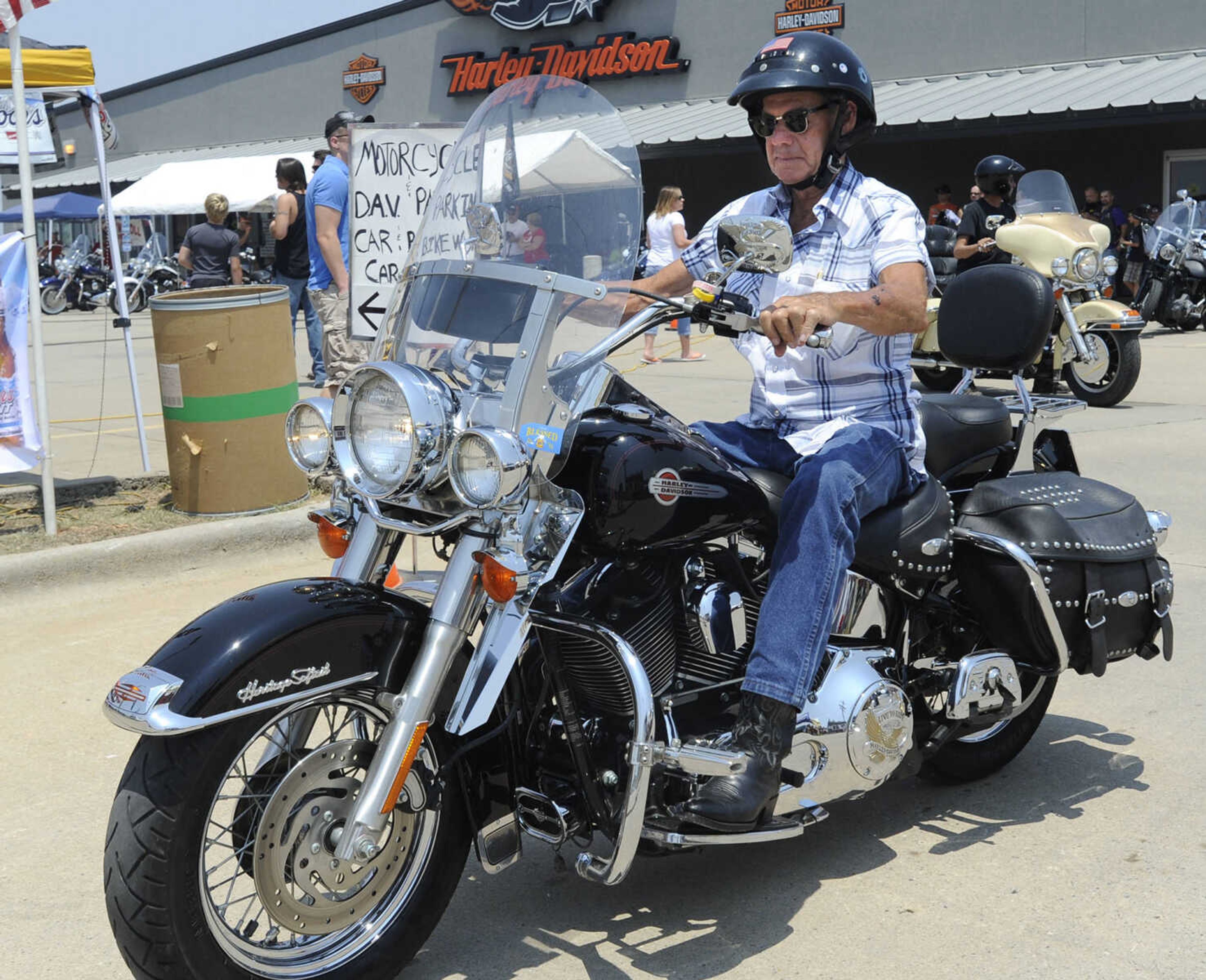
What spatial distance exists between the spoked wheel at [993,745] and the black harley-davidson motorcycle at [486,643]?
2.08 feet

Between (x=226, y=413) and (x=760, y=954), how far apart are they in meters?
4.72

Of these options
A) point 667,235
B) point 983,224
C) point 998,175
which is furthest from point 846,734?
point 667,235

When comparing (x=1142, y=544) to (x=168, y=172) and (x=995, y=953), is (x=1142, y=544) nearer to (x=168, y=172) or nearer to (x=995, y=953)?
(x=995, y=953)

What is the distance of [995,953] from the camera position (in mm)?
3047

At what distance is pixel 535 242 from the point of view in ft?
9.42

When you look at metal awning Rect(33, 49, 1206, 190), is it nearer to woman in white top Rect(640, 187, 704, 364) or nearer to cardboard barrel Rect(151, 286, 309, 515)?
woman in white top Rect(640, 187, 704, 364)

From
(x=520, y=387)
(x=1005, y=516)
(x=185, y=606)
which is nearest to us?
→ (x=520, y=387)

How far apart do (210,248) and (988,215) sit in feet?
24.7

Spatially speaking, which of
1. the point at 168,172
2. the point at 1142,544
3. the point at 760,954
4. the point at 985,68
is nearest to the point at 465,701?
the point at 760,954

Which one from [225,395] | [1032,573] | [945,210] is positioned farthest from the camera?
[945,210]

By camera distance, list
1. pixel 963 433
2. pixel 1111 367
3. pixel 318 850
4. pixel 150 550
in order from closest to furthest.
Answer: pixel 318 850 → pixel 963 433 → pixel 150 550 → pixel 1111 367

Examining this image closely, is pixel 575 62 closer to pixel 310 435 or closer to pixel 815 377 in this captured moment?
pixel 815 377

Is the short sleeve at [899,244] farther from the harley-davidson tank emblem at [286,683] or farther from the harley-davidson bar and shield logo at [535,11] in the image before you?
the harley-davidson bar and shield logo at [535,11]

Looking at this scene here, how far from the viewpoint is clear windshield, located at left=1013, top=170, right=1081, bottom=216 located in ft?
37.0
